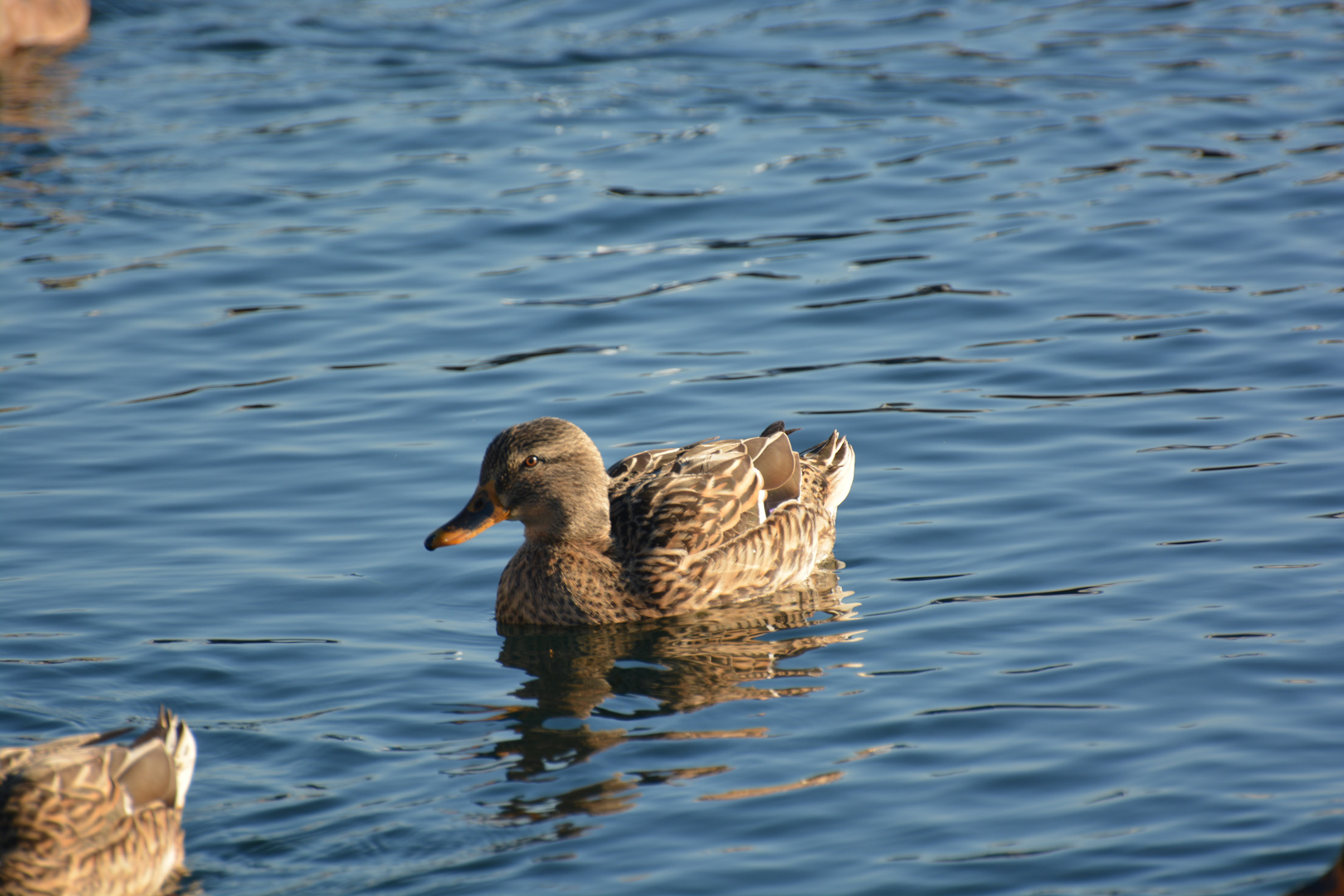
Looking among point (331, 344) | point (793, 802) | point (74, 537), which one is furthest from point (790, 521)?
point (331, 344)

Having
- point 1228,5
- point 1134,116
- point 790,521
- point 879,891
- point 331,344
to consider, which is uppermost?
point 1228,5

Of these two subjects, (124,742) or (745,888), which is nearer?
(745,888)

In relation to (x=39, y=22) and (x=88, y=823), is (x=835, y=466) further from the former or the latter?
(x=39, y=22)

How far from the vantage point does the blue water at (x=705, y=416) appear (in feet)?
20.6

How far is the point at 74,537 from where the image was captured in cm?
923

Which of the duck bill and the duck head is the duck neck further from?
the duck bill

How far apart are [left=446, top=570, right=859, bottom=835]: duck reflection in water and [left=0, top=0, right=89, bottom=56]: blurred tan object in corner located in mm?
13921

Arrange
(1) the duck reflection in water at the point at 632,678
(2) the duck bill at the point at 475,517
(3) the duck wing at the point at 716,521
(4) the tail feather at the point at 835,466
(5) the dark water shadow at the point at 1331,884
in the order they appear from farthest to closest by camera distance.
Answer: (4) the tail feather at the point at 835,466
(3) the duck wing at the point at 716,521
(2) the duck bill at the point at 475,517
(1) the duck reflection in water at the point at 632,678
(5) the dark water shadow at the point at 1331,884

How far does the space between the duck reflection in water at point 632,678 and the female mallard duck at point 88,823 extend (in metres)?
1.26

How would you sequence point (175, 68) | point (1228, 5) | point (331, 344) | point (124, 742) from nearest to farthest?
1. point (124, 742)
2. point (331, 344)
3. point (175, 68)
4. point (1228, 5)

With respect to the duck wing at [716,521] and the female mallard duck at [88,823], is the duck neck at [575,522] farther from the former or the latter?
the female mallard duck at [88,823]

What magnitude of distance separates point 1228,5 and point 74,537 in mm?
16694

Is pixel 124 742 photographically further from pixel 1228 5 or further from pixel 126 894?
pixel 1228 5

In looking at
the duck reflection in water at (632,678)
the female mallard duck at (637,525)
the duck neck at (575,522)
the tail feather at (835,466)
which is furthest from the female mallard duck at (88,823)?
the tail feather at (835,466)
